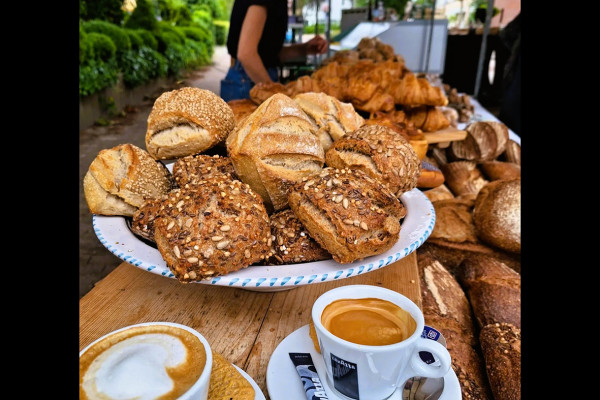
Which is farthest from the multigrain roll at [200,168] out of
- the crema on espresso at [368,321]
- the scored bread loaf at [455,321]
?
the scored bread loaf at [455,321]

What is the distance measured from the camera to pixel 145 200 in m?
1.27

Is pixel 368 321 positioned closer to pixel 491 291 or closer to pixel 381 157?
pixel 381 157

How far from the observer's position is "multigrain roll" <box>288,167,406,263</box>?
106 cm

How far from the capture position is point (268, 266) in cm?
105

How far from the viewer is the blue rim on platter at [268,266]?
986mm

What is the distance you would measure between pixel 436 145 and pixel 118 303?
2490 mm

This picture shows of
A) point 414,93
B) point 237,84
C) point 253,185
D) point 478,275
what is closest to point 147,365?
point 253,185

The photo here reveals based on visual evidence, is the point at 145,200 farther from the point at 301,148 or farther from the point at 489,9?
the point at 489,9

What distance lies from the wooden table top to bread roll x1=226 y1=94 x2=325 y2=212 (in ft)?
1.05

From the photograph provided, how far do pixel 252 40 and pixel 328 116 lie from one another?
6.68 ft

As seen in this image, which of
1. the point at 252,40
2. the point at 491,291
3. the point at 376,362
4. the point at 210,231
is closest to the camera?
the point at 376,362

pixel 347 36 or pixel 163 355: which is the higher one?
pixel 347 36
